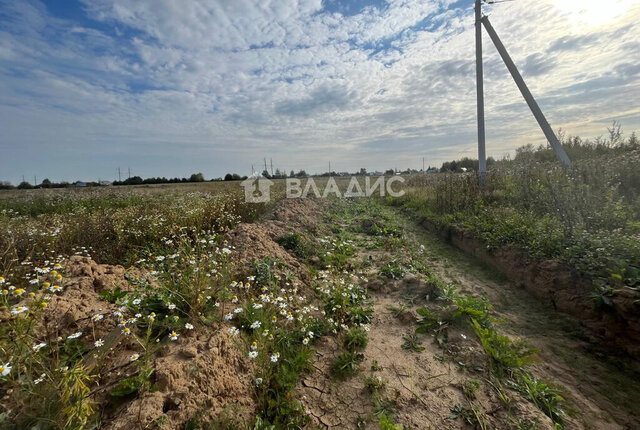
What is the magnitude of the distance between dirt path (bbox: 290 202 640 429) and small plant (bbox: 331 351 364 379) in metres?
0.05

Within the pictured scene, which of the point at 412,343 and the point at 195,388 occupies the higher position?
the point at 195,388

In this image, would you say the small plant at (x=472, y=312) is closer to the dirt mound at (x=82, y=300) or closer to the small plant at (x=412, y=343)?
the small plant at (x=412, y=343)

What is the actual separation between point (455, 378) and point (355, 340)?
3.14 feet

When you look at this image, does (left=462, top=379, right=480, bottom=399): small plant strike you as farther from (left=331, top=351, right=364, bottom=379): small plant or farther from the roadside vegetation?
the roadside vegetation

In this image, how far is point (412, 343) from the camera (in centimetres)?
283

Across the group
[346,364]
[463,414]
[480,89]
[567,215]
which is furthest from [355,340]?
[480,89]

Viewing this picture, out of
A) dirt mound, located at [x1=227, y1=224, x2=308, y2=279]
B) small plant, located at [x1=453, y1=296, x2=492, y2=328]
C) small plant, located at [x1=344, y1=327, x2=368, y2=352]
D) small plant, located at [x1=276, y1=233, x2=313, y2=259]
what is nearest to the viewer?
small plant, located at [x1=344, y1=327, x2=368, y2=352]

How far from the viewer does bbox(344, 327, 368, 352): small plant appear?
2732 mm

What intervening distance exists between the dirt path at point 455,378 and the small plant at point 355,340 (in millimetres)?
87

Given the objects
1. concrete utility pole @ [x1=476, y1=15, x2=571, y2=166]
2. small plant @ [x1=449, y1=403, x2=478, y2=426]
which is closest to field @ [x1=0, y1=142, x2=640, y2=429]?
small plant @ [x1=449, y1=403, x2=478, y2=426]

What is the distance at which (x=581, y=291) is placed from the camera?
11.2 ft

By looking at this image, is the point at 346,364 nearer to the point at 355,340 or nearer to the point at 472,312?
the point at 355,340

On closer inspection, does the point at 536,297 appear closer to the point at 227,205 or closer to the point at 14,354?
the point at 14,354

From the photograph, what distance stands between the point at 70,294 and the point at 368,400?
2.98 m
